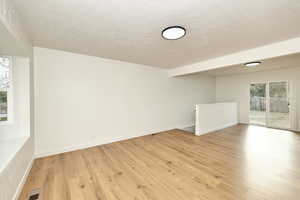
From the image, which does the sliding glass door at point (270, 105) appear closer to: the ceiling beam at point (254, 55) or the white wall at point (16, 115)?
the ceiling beam at point (254, 55)

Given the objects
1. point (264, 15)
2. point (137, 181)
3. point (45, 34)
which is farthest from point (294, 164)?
point (45, 34)

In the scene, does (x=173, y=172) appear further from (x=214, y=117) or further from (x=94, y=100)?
(x=214, y=117)

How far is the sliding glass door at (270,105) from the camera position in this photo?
197 inches

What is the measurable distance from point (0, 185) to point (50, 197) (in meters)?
0.64

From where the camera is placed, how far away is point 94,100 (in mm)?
3402

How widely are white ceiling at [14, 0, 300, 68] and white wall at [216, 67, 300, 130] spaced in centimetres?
380

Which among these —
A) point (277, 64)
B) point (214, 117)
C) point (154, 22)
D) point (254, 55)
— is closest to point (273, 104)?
point (277, 64)

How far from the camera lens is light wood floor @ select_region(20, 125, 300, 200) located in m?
1.70

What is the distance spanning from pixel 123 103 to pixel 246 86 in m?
5.94

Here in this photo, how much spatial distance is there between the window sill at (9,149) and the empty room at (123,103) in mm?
16

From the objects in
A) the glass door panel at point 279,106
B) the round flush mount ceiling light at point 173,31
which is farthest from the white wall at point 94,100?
the glass door panel at point 279,106

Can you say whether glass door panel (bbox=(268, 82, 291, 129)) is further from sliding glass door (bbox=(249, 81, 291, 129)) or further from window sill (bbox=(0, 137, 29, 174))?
window sill (bbox=(0, 137, 29, 174))

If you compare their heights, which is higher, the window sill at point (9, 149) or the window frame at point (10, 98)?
the window frame at point (10, 98)

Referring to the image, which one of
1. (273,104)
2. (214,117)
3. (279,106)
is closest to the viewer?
(214,117)
